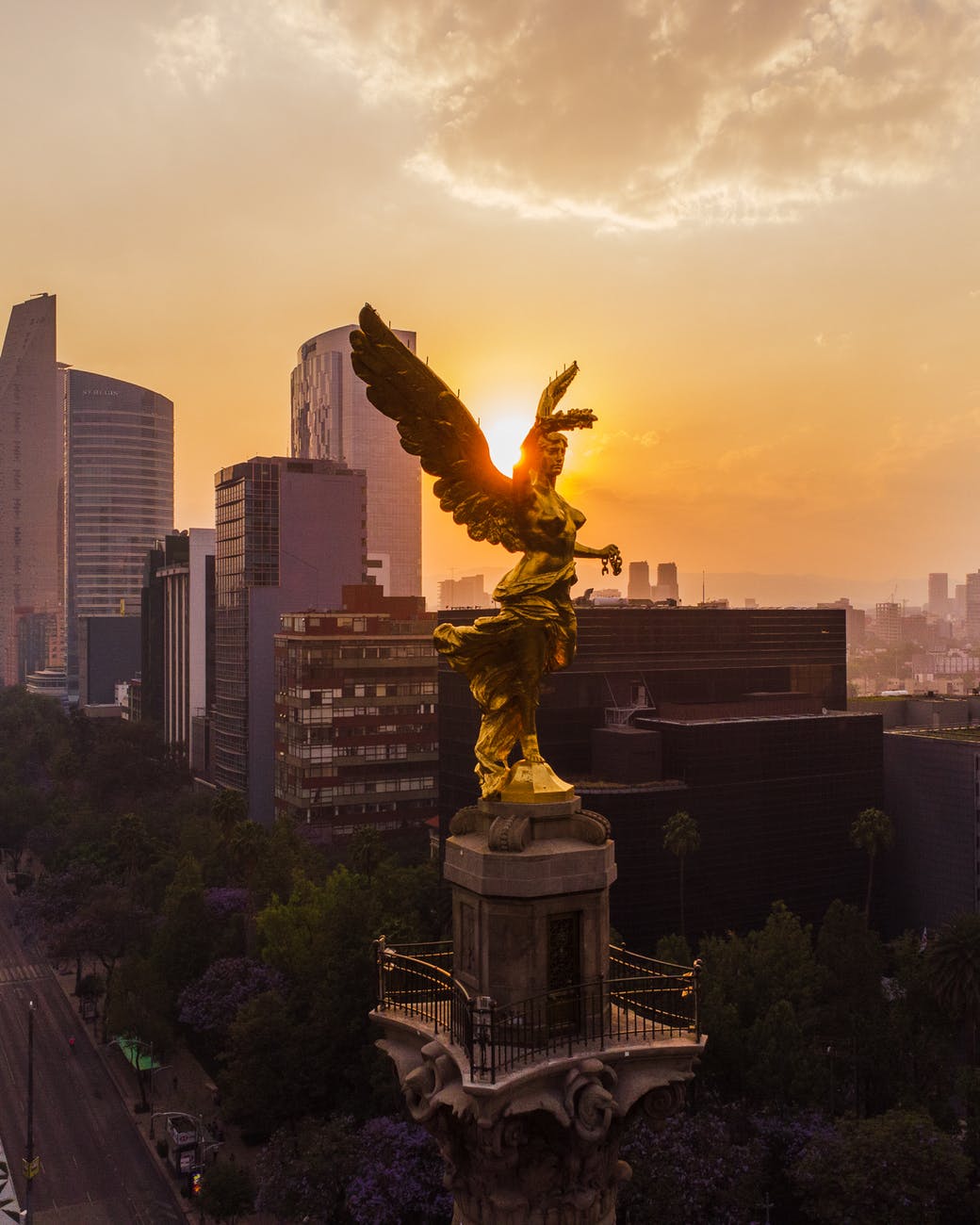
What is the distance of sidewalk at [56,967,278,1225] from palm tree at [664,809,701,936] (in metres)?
34.2

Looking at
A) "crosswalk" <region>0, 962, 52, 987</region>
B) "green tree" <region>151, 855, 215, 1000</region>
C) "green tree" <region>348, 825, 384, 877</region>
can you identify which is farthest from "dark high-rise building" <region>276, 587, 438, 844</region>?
"green tree" <region>151, 855, 215, 1000</region>

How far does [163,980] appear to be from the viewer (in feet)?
228

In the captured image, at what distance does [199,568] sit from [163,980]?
312 ft

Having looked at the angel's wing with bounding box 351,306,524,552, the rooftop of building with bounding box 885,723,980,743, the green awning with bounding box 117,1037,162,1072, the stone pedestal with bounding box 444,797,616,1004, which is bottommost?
the green awning with bounding box 117,1037,162,1072

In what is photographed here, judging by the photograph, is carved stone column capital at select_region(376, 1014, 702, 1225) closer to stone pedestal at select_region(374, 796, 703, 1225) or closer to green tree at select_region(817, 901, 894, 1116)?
stone pedestal at select_region(374, 796, 703, 1225)

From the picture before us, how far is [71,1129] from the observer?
206ft

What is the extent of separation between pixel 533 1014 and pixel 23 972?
293ft

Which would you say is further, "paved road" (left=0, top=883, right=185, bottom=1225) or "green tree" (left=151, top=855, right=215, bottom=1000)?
"green tree" (left=151, top=855, right=215, bottom=1000)

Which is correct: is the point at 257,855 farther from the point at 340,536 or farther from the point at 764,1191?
the point at 340,536

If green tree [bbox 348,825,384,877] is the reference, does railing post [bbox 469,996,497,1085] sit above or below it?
above

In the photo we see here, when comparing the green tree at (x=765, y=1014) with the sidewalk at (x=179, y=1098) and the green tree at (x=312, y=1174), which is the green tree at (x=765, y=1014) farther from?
the sidewalk at (x=179, y=1098)

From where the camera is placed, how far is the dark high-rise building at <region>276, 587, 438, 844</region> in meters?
109

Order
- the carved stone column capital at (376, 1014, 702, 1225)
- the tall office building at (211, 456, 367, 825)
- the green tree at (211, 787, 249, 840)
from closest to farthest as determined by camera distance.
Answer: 1. the carved stone column capital at (376, 1014, 702, 1225)
2. the green tree at (211, 787, 249, 840)
3. the tall office building at (211, 456, 367, 825)

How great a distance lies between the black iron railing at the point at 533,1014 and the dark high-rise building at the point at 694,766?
59.5m
